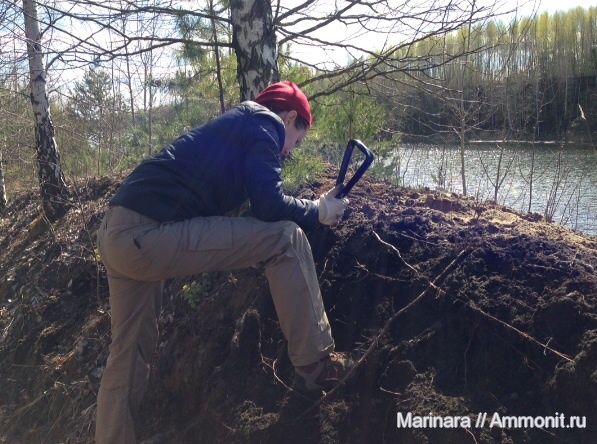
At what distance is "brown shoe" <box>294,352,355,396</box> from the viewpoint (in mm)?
3062

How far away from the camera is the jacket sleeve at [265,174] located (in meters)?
2.83

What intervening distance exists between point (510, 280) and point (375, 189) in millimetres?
1872

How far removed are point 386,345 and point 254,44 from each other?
97.6 inches

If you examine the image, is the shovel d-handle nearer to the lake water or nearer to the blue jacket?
the blue jacket

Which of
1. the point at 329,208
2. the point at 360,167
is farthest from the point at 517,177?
the point at 329,208

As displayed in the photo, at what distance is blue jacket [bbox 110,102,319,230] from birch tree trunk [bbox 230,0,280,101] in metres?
1.57

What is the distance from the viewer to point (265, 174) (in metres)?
2.83

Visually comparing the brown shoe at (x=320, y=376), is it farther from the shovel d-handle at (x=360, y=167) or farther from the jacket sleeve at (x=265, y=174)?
the shovel d-handle at (x=360, y=167)

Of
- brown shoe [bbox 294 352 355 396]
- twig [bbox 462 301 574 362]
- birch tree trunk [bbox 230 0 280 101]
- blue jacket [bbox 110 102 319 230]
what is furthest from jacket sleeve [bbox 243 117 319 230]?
birch tree trunk [bbox 230 0 280 101]

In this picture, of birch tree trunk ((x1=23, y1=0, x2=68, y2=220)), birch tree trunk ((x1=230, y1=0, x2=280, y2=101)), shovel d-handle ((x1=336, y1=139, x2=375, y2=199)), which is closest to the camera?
shovel d-handle ((x1=336, y1=139, x2=375, y2=199))

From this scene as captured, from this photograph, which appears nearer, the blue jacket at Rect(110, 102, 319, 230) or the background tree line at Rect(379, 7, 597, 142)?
the blue jacket at Rect(110, 102, 319, 230)

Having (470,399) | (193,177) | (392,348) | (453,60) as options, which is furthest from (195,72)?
(470,399)

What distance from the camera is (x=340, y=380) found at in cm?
310

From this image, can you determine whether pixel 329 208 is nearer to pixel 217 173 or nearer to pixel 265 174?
pixel 265 174
